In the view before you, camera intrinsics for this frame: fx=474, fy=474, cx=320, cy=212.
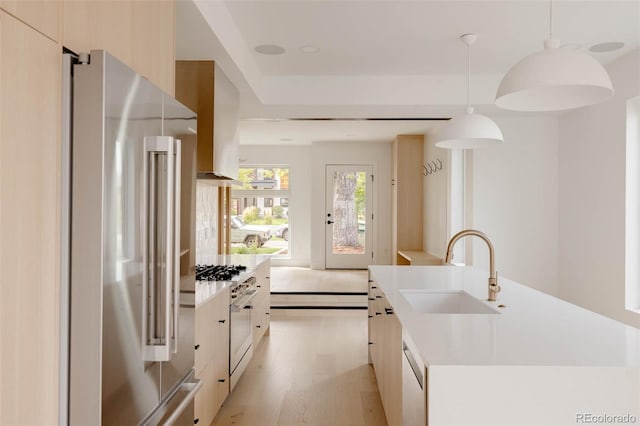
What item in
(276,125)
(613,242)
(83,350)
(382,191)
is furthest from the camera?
(382,191)

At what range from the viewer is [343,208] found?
30.7ft

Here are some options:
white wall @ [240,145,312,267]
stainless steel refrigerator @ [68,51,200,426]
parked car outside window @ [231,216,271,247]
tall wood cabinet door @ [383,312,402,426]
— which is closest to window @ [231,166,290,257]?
parked car outside window @ [231,216,271,247]

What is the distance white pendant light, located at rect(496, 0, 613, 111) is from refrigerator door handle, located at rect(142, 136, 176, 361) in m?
1.35

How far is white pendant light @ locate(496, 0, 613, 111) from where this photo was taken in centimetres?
175

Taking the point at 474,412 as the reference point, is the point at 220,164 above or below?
above

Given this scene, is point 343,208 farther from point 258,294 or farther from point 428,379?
point 428,379

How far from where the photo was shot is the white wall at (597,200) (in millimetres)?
4035

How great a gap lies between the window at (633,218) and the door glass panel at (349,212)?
221 inches

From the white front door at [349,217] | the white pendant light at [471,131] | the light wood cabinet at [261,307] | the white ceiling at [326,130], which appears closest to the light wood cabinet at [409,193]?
the white ceiling at [326,130]

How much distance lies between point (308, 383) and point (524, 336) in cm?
219

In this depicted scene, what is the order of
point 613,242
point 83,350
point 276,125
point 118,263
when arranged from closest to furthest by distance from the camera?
1. point 83,350
2. point 118,263
3. point 613,242
4. point 276,125

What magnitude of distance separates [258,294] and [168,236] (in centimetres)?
298

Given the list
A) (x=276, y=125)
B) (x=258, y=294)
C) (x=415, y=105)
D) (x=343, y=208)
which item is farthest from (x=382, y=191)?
(x=258, y=294)

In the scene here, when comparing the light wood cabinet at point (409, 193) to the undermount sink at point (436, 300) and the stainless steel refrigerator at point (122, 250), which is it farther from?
the stainless steel refrigerator at point (122, 250)
